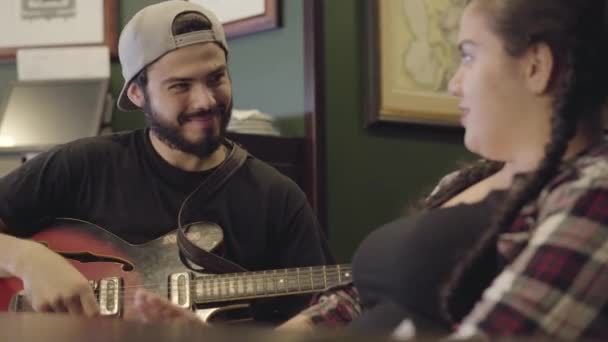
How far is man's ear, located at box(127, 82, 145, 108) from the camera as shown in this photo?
1793 mm

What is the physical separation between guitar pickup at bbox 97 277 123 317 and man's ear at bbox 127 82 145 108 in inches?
18.1

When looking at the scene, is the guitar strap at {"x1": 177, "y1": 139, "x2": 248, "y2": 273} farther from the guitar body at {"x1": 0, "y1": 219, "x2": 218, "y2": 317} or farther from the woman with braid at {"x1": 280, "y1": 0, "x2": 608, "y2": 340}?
the woman with braid at {"x1": 280, "y1": 0, "x2": 608, "y2": 340}

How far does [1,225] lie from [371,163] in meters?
1.04

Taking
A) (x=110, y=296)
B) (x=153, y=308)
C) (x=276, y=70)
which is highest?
(x=276, y=70)

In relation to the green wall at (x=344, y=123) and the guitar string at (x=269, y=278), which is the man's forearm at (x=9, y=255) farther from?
the green wall at (x=344, y=123)

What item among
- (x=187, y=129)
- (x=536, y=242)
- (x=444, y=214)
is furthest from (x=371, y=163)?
(x=536, y=242)

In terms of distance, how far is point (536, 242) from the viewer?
2.32 feet

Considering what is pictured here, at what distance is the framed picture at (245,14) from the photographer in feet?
7.21

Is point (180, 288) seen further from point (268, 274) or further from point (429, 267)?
point (429, 267)

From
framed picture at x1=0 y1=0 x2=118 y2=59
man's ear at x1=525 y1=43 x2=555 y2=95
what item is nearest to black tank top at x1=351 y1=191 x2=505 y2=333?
man's ear at x1=525 y1=43 x2=555 y2=95

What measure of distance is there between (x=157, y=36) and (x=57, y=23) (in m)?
1.04

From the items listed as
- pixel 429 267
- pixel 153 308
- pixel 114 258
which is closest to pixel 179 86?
pixel 114 258

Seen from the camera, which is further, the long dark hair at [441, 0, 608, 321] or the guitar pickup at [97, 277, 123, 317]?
the guitar pickup at [97, 277, 123, 317]

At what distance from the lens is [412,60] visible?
7.55 ft
